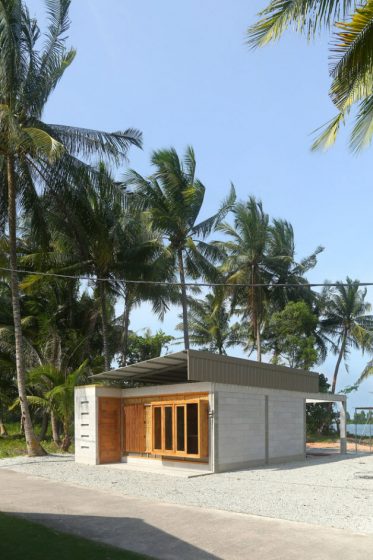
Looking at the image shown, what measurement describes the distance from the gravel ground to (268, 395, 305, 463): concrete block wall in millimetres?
757

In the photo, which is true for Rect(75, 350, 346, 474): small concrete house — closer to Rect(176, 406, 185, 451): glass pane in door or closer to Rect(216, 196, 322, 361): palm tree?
Rect(176, 406, 185, 451): glass pane in door

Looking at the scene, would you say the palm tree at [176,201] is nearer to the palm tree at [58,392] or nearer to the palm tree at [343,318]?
the palm tree at [58,392]

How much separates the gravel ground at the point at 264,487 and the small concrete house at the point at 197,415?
0.84 m

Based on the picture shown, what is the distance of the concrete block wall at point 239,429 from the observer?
55.0 ft

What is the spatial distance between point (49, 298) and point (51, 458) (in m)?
9.79

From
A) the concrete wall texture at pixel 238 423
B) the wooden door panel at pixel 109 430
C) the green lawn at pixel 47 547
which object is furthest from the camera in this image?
the wooden door panel at pixel 109 430

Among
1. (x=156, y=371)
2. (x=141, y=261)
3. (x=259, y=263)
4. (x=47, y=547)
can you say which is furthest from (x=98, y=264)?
(x=47, y=547)

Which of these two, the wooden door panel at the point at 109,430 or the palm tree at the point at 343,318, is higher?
the palm tree at the point at 343,318

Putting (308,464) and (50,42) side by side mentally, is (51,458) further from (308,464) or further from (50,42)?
(50,42)

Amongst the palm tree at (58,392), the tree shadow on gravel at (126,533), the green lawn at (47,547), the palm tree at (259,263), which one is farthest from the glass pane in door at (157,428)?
the palm tree at (259,263)

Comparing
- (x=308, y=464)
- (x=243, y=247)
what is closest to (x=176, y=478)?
(x=308, y=464)

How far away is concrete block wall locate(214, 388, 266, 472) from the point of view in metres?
16.8

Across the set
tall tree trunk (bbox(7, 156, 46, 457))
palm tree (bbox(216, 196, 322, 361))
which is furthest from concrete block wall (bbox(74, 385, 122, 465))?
palm tree (bbox(216, 196, 322, 361))

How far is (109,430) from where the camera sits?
64.8 ft
